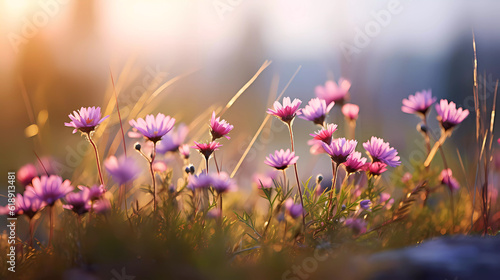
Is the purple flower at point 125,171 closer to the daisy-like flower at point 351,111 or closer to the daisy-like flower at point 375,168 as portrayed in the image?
the daisy-like flower at point 375,168

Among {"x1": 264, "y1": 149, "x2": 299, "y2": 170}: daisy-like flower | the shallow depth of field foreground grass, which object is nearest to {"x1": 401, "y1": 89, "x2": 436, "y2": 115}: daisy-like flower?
the shallow depth of field foreground grass

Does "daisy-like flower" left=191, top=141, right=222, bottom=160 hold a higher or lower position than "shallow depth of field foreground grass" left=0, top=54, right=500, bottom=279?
higher

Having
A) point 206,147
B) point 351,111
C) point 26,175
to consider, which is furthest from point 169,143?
point 351,111

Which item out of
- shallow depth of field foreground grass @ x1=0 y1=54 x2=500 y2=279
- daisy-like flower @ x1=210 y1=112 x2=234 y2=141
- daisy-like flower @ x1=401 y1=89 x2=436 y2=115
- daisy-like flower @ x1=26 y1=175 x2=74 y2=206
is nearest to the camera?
shallow depth of field foreground grass @ x1=0 y1=54 x2=500 y2=279

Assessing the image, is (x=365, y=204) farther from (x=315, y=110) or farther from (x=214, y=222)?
(x=214, y=222)

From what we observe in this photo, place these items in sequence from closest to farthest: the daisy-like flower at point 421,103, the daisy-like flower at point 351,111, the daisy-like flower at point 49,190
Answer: the daisy-like flower at point 49,190 < the daisy-like flower at point 421,103 < the daisy-like flower at point 351,111

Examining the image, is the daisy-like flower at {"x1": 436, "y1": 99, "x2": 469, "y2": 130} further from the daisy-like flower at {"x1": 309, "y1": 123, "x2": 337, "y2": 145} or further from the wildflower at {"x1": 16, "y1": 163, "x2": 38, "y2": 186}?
the wildflower at {"x1": 16, "y1": 163, "x2": 38, "y2": 186}

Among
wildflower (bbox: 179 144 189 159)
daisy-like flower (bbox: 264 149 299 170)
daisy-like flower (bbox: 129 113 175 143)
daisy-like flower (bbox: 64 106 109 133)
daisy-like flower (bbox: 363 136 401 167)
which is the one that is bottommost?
daisy-like flower (bbox: 363 136 401 167)

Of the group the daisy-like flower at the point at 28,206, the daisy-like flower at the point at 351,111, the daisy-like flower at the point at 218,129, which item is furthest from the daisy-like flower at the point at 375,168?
the daisy-like flower at the point at 28,206
